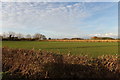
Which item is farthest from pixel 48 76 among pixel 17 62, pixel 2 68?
pixel 2 68

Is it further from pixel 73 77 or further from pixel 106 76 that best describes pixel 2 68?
pixel 106 76

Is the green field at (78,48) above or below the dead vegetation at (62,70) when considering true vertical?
above

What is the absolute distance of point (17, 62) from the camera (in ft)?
22.1

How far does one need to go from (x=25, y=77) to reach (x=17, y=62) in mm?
1739

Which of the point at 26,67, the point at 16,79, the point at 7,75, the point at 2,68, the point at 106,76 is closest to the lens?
the point at 106,76

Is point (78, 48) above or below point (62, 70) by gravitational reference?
above

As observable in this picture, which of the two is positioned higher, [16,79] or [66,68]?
[66,68]

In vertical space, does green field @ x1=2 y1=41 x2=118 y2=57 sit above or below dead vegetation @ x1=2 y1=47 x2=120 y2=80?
above

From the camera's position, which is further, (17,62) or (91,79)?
(17,62)

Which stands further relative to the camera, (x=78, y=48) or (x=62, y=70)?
(x=78, y=48)

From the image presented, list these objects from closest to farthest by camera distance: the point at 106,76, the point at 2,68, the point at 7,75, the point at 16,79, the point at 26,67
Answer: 1. the point at 106,76
2. the point at 16,79
3. the point at 7,75
4. the point at 26,67
5. the point at 2,68

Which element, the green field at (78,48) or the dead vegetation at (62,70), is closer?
the dead vegetation at (62,70)

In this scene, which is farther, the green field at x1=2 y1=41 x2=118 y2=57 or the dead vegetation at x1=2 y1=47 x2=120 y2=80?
the green field at x1=2 y1=41 x2=118 y2=57

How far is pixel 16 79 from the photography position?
17.1 ft
